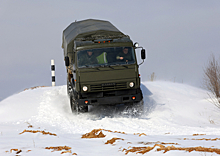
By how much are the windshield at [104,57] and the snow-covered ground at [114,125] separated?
192 centimetres

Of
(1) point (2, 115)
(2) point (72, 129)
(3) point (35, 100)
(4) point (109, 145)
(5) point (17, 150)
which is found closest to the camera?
(5) point (17, 150)

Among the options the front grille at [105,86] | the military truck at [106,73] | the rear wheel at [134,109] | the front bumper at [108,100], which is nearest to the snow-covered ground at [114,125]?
the rear wheel at [134,109]

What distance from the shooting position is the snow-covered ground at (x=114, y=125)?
5.29m

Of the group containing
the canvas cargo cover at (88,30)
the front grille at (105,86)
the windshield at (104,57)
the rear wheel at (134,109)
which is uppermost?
the canvas cargo cover at (88,30)

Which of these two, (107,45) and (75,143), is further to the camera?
(107,45)

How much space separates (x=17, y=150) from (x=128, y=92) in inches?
215

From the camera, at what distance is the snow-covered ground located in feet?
17.3

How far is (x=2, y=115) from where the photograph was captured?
10805 mm

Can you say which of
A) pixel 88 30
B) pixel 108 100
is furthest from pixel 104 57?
pixel 88 30

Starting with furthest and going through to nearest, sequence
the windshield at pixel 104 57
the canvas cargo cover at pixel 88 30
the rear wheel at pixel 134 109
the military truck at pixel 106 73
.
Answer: the canvas cargo cover at pixel 88 30 < the rear wheel at pixel 134 109 < the windshield at pixel 104 57 < the military truck at pixel 106 73

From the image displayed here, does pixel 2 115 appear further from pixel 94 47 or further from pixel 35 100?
pixel 94 47

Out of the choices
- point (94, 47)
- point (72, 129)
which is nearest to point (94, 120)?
point (72, 129)

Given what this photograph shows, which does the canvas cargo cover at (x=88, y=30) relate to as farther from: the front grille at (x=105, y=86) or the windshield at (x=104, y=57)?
the front grille at (x=105, y=86)

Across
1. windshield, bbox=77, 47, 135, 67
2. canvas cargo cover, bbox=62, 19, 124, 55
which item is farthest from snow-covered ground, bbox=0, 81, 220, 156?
canvas cargo cover, bbox=62, 19, 124, 55
